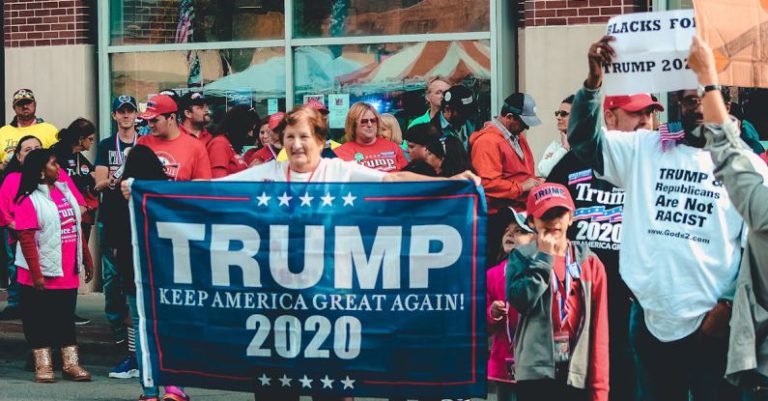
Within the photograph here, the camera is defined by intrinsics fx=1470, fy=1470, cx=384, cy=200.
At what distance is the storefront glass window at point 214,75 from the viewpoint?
14.3 meters

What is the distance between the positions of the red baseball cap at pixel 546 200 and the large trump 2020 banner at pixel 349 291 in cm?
23

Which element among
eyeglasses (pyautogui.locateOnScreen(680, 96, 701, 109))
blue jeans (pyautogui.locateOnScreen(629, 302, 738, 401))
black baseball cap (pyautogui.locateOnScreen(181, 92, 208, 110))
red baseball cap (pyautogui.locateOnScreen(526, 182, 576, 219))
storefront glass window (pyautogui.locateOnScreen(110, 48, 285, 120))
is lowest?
blue jeans (pyautogui.locateOnScreen(629, 302, 738, 401))

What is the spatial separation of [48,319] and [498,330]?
5082 millimetres

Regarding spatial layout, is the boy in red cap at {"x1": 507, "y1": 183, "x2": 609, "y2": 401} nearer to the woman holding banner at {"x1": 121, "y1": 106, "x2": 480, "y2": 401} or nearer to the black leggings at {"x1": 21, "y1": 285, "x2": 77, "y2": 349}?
the woman holding banner at {"x1": 121, "y1": 106, "x2": 480, "y2": 401}

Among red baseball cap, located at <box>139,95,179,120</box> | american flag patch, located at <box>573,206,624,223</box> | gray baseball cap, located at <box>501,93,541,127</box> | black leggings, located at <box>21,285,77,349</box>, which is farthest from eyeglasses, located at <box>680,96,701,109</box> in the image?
black leggings, located at <box>21,285,77,349</box>

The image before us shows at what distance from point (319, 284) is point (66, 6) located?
8.96 m

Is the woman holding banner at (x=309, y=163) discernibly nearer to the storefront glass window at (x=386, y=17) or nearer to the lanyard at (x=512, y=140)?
the lanyard at (x=512, y=140)

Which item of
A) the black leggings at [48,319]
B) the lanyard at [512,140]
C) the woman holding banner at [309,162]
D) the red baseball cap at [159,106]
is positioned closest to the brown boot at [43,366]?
the black leggings at [48,319]

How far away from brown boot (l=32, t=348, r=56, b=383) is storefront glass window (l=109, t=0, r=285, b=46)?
15.5 feet

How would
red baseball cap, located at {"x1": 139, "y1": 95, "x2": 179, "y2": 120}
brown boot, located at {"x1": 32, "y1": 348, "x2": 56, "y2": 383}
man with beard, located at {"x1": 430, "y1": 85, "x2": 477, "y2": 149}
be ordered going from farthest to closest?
man with beard, located at {"x1": 430, "y1": 85, "x2": 477, "y2": 149}, brown boot, located at {"x1": 32, "y1": 348, "x2": 56, "y2": 383}, red baseball cap, located at {"x1": 139, "y1": 95, "x2": 179, "y2": 120}

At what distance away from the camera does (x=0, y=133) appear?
1401cm

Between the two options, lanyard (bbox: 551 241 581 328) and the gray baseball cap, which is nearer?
lanyard (bbox: 551 241 581 328)

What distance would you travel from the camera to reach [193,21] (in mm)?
14672

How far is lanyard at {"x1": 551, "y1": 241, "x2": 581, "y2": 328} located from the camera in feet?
20.7
